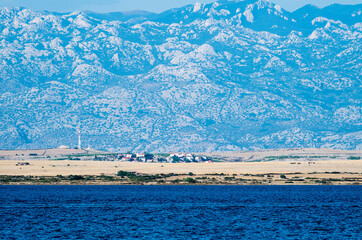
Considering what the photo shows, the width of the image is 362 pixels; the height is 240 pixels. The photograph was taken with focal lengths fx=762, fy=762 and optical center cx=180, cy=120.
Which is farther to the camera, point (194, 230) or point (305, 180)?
point (305, 180)

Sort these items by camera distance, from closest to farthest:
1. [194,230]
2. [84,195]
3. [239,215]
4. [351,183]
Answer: [194,230] → [239,215] → [84,195] → [351,183]

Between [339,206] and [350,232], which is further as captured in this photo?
[339,206]

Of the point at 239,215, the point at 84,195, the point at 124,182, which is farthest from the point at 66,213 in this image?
the point at 124,182

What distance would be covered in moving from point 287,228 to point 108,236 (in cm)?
1978

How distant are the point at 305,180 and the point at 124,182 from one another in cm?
4301

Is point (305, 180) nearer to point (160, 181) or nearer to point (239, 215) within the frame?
point (160, 181)

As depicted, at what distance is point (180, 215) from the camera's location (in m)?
97.1

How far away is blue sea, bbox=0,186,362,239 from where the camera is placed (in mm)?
77188

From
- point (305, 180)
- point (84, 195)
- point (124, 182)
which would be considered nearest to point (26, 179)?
point (124, 182)

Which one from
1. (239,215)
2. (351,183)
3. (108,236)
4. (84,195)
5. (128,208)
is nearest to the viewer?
(108,236)

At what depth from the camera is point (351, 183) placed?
171m

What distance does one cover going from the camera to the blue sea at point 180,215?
77.2 metres

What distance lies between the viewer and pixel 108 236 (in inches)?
2945

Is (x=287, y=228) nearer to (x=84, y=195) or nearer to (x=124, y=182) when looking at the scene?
(x=84, y=195)
